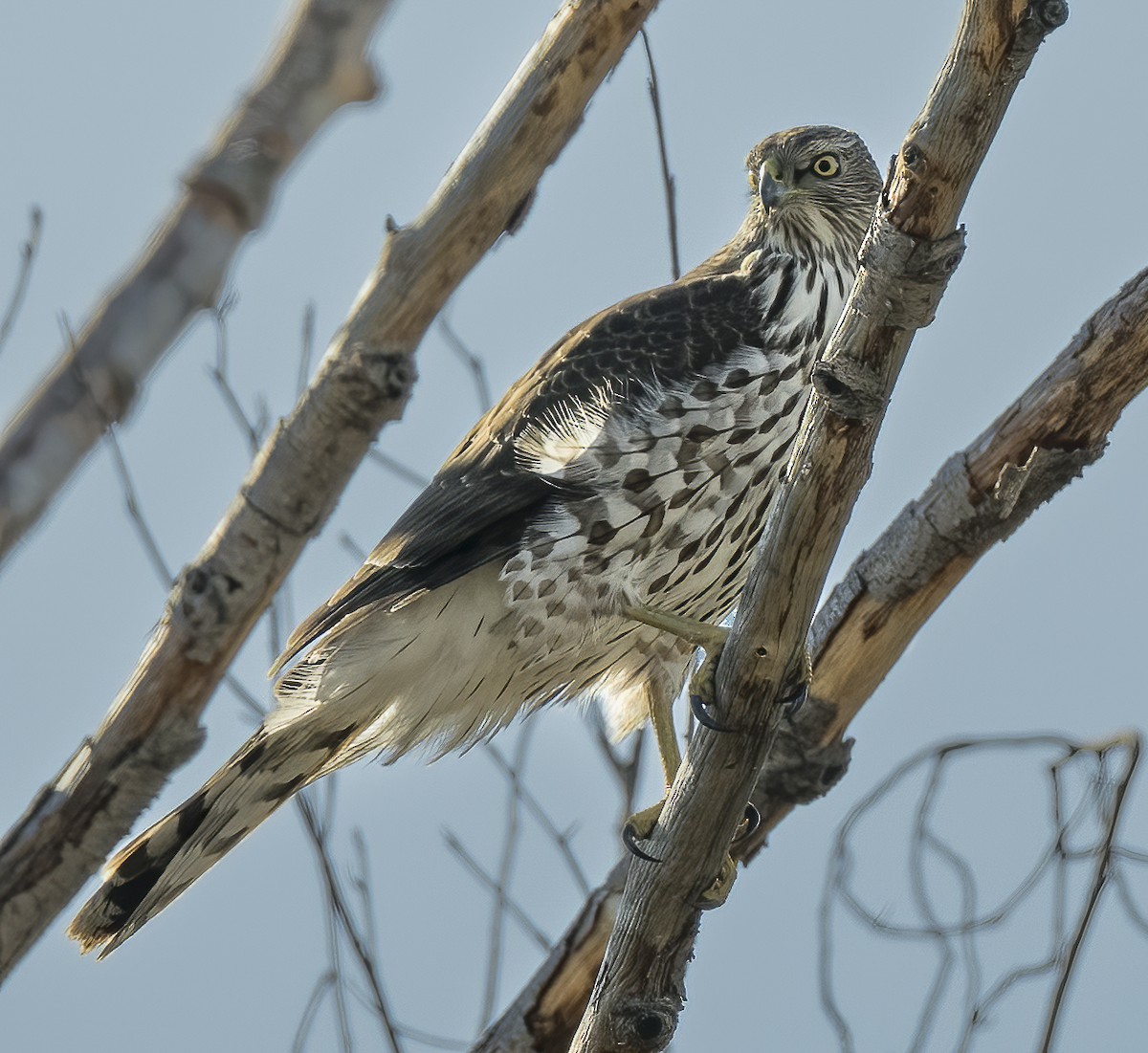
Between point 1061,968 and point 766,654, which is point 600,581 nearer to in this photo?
point 766,654

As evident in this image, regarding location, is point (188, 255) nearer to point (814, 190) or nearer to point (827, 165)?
point (814, 190)

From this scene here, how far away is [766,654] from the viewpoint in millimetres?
2775

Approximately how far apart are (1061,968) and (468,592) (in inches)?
64.8

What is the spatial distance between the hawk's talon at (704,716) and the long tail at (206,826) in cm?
133

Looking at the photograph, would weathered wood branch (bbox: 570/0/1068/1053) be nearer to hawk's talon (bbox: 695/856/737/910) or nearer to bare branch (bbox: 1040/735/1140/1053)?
hawk's talon (bbox: 695/856/737/910)

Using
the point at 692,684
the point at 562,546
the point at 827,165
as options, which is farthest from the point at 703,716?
the point at 827,165

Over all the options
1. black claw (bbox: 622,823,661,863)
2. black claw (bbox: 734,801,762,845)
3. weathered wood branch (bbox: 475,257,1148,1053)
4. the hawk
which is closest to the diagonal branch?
black claw (bbox: 622,823,661,863)

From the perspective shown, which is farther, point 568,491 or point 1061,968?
point 568,491

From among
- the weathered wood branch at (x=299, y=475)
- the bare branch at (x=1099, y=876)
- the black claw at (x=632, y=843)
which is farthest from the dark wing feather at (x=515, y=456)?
the bare branch at (x=1099, y=876)

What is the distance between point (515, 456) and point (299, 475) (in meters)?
0.81

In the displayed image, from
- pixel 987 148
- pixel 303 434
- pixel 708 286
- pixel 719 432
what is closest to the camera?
pixel 987 148

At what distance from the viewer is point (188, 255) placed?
5.66ft

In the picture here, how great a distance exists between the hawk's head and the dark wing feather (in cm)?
31

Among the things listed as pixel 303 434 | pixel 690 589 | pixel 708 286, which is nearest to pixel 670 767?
pixel 690 589
